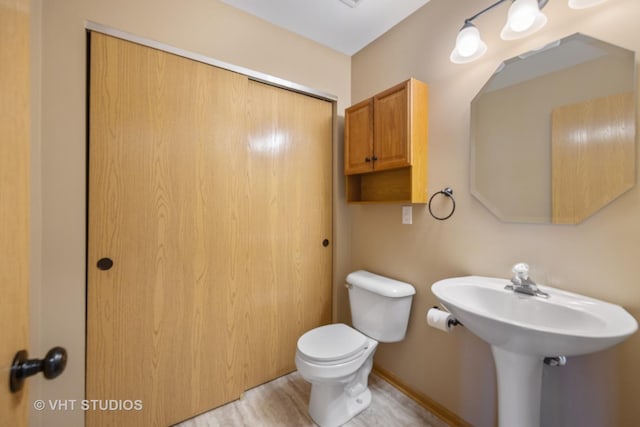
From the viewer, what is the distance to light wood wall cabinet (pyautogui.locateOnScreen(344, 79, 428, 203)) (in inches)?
58.1

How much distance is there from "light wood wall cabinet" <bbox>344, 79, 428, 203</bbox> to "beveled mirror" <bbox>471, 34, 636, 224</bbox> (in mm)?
279

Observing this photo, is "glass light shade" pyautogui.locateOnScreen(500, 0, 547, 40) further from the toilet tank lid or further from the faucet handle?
the toilet tank lid

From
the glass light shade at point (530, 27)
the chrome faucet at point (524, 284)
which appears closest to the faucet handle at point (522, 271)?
the chrome faucet at point (524, 284)

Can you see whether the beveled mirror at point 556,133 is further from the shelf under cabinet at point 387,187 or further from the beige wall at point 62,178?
the beige wall at point 62,178

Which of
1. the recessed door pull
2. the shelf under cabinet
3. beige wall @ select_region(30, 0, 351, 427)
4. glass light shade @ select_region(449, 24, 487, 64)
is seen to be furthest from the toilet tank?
beige wall @ select_region(30, 0, 351, 427)

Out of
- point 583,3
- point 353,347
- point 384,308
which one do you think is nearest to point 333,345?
point 353,347

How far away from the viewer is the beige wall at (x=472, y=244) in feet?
3.07

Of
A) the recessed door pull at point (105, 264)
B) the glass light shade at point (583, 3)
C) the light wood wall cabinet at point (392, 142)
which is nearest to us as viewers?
the glass light shade at point (583, 3)

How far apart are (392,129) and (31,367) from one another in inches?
65.5

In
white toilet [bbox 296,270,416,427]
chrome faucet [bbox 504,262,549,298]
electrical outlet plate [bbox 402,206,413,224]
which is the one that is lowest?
white toilet [bbox 296,270,416,427]

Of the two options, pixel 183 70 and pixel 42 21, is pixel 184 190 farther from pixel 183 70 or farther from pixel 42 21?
pixel 42 21

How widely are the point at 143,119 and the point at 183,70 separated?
369 mm

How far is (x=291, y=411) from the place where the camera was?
153cm

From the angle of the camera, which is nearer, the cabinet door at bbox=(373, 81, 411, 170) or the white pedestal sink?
the white pedestal sink
